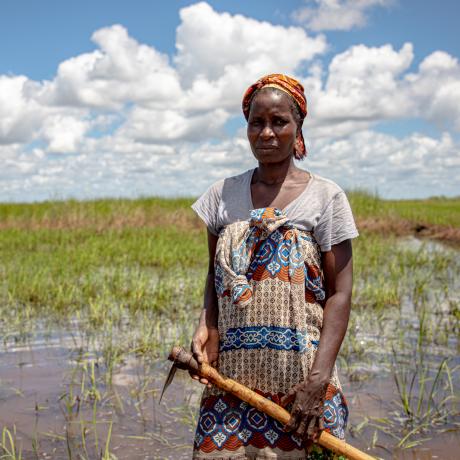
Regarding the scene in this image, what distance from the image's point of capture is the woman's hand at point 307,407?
5.22 ft

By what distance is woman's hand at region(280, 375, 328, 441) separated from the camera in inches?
62.6

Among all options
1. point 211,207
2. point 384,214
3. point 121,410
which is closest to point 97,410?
point 121,410

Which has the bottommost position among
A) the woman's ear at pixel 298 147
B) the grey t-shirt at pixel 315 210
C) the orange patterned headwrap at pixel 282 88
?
the grey t-shirt at pixel 315 210

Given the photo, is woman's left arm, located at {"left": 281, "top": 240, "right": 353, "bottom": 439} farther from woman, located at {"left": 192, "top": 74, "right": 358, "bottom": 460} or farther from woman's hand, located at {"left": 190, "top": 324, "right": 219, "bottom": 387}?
woman's hand, located at {"left": 190, "top": 324, "right": 219, "bottom": 387}

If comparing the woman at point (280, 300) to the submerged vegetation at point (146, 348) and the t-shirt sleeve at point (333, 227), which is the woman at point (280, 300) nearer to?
the t-shirt sleeve at point (333, 227)

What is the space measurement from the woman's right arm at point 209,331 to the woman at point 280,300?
11mm

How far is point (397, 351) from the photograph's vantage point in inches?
173

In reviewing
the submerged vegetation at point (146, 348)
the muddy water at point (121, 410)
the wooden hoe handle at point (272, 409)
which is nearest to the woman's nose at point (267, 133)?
the wooden hoe handle at point (272, 409)

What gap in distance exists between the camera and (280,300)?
1645 mm

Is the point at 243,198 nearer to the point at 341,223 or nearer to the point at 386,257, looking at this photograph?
the point at 341,223

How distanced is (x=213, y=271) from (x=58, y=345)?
3173 mm

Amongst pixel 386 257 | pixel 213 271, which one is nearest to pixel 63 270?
pixel 386 257

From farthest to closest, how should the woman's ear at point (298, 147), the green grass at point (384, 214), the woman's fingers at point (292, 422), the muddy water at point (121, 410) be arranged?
the green grass at point (384, 214) → the muddy water at point (121, 410) → the woman's ear at point (298, 147) → the woman's fingers at point (292, 422)

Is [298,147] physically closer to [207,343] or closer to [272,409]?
[207,343]
